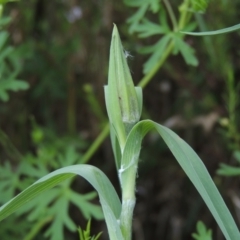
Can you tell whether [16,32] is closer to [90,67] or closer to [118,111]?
[90,67]

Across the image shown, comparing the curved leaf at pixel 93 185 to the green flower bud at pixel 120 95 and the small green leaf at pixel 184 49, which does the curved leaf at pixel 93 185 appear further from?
the small green leaf at pixel 184 49

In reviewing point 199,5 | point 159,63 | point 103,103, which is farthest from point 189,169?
point 103,103

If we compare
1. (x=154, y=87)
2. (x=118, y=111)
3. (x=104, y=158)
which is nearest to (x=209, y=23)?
(x=154, y=87)

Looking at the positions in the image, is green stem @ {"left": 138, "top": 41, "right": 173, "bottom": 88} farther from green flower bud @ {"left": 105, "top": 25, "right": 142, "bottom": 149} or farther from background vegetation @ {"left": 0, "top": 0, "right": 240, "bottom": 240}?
green flower bud @ {"left": 105, "top": 25, "right": 142, "bottom": 149}

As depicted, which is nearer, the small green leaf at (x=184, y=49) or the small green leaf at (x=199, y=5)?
the small green leaf at (x=199, y=5)

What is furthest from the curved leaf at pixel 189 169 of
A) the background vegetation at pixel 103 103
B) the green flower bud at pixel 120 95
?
the background vegetation at pixel 103 103

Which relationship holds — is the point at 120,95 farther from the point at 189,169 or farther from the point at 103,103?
the point at 103,103
